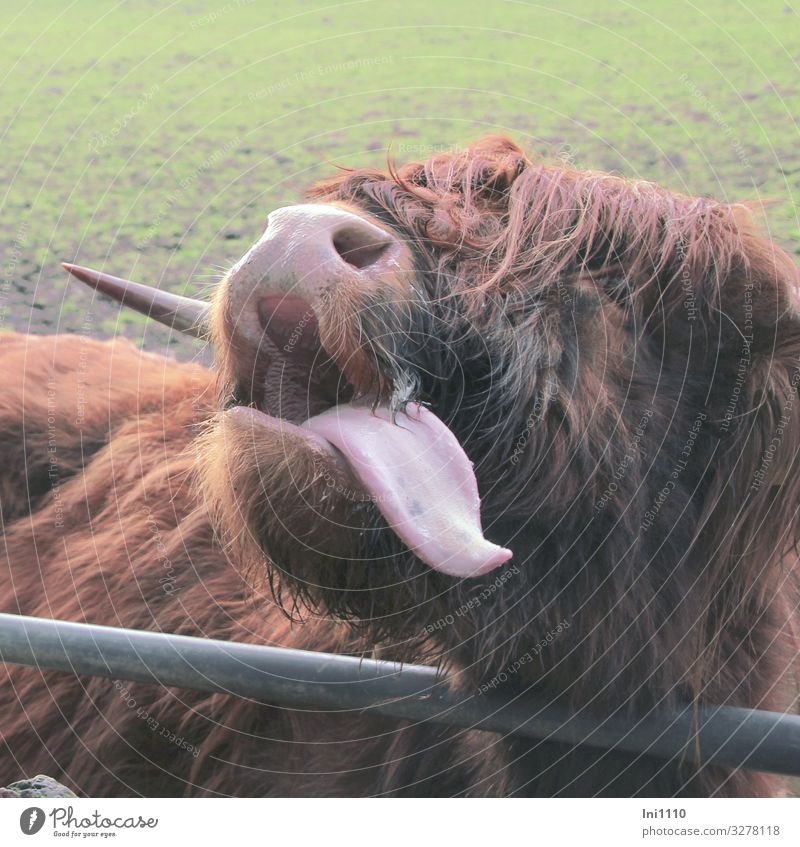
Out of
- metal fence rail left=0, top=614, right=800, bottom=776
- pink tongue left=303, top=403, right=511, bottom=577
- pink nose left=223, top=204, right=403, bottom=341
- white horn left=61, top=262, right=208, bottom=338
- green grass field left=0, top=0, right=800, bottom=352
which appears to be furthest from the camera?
green grass field left=0, top=0, right=800, bottom=352

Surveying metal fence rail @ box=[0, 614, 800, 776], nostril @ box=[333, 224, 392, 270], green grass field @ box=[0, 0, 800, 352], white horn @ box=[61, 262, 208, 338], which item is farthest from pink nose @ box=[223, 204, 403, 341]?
green grass field @ box=[0, 0, 800, 352]

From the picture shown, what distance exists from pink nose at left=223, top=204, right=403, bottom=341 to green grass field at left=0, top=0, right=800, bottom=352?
423cm

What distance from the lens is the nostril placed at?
5.21 feet

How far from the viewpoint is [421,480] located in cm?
141

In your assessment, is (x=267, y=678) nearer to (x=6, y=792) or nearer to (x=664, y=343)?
(x=6, y=792)

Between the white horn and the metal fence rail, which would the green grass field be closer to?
the white horn

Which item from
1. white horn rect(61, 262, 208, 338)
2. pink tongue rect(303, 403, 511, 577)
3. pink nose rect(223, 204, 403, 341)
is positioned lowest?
pink tongue rect(303, 403, 511, 577)

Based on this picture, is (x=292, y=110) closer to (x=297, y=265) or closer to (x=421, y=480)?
(x=297, y=265)

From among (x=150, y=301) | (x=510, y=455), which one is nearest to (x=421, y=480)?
(x=510, y=455)

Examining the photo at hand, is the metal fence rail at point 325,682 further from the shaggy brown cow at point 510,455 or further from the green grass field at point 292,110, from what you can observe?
the green grass field at point 292,110

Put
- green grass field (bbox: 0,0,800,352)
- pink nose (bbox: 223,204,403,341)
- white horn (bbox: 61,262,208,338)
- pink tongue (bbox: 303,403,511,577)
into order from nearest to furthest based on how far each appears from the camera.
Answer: pink tongue (bbox: 303,403,511,577) < pink nose (bbox: 223,204,403,341) < white horn (bbox: 61,262,208,338) < green grass field (bbox: 0,0,800,352)

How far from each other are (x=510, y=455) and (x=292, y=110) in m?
5.42

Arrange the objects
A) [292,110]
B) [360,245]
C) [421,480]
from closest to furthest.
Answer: [421,480], [360,245], [292,110]

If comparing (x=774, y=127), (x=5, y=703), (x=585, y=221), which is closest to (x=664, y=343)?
(x=585, y=221)
